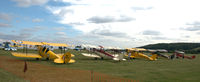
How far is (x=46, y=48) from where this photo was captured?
17203 mm

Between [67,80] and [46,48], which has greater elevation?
[46,48]

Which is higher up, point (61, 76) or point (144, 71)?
point (61, 76)

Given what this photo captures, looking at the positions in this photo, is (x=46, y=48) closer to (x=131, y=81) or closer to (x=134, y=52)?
(x=131, y=81)

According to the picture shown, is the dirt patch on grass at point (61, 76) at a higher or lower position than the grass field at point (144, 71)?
higher

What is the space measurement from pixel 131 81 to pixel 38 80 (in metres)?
4.52

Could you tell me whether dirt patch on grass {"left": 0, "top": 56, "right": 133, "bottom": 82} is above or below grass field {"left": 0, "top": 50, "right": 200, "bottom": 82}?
above

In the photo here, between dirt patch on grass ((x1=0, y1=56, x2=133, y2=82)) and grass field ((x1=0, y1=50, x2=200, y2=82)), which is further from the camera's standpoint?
grass field ((x1=0, y1=50, x2=200, y2=82))

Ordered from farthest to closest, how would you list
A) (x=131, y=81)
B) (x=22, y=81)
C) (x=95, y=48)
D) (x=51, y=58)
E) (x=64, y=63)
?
(x=95, y=48), (x=51, y=58), (x=64, y=63), (x=131, y=81), (x=22, y=81)

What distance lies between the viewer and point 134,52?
84.9 ft

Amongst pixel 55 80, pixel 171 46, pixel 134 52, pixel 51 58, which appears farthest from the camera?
pixel 171 46

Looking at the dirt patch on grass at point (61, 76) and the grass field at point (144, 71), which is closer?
the dirt patch on grass at point (61, 76)

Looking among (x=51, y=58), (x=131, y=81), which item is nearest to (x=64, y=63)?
(x=51, y=58)

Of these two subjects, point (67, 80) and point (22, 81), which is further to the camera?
point (67, 80)

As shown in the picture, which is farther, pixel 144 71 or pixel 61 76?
pixel 144 71
